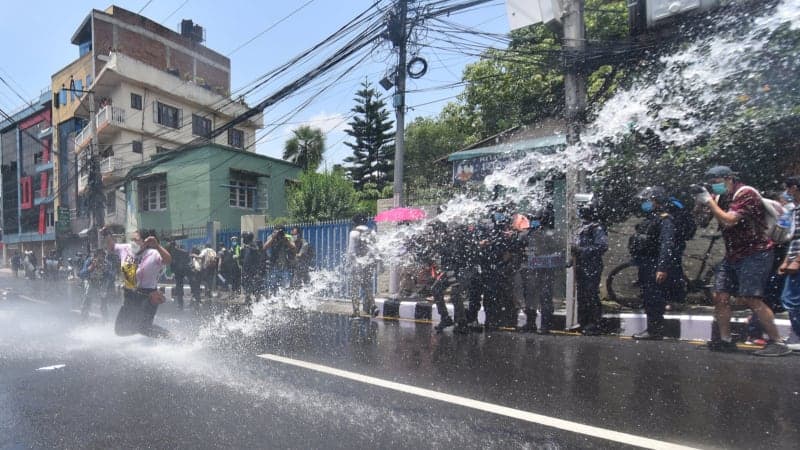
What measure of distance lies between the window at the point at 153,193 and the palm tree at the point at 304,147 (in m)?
9.28

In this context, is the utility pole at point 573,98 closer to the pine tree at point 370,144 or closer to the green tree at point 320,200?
the green tree at point 320,200

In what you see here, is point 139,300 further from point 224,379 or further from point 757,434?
point 757,434

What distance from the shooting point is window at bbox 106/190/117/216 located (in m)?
28.4

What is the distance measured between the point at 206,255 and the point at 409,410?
975 centimetres

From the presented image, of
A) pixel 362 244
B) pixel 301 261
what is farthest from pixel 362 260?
pixel 301 261

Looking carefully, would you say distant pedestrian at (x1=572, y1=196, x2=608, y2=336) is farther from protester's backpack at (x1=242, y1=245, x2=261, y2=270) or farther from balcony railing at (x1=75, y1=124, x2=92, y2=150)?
balcony railing at (x1=75, y1=124, x2=92, y2=150)

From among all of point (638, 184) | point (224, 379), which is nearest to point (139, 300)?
point (224, 379)

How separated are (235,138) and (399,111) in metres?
27.1

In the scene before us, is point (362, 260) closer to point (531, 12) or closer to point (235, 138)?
point (531, 12)

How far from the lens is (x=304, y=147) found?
3259 cm

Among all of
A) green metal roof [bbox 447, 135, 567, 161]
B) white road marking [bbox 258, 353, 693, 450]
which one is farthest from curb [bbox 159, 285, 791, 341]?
green metal roof [bbox 447, 135, 567, 161]

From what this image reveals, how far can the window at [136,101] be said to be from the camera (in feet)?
89.8

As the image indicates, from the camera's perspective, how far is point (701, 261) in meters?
7.16

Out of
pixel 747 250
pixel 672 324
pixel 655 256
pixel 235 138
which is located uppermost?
pixel 235 138
